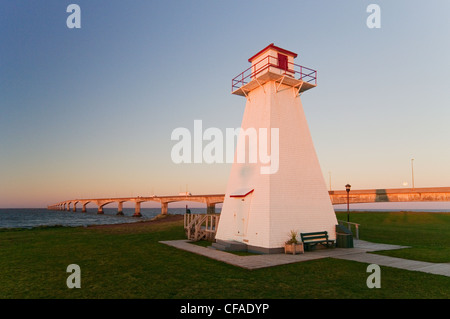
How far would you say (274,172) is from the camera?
53.0 feet

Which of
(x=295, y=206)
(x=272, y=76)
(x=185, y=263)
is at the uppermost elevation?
(x=272, y=76)

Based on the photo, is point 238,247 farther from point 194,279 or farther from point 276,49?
point 276,49

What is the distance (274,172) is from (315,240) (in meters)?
4.79

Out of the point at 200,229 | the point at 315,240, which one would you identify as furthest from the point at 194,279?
the point at 200,229

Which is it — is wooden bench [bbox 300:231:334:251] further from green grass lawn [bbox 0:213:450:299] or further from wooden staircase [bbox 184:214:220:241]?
wooden staircase [bbox 184:214:220:241]

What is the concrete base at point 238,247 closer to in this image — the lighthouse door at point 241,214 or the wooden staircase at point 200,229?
the lighthouse door at point 241,214

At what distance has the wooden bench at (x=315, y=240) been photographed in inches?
619

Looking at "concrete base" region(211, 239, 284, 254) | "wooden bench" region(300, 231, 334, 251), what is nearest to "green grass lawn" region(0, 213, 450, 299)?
"concrete base" region(211, 239, 284, 254)

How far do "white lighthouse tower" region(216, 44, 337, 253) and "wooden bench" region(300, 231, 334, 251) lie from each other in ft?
1.33

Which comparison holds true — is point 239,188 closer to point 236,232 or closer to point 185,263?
point 236,232
